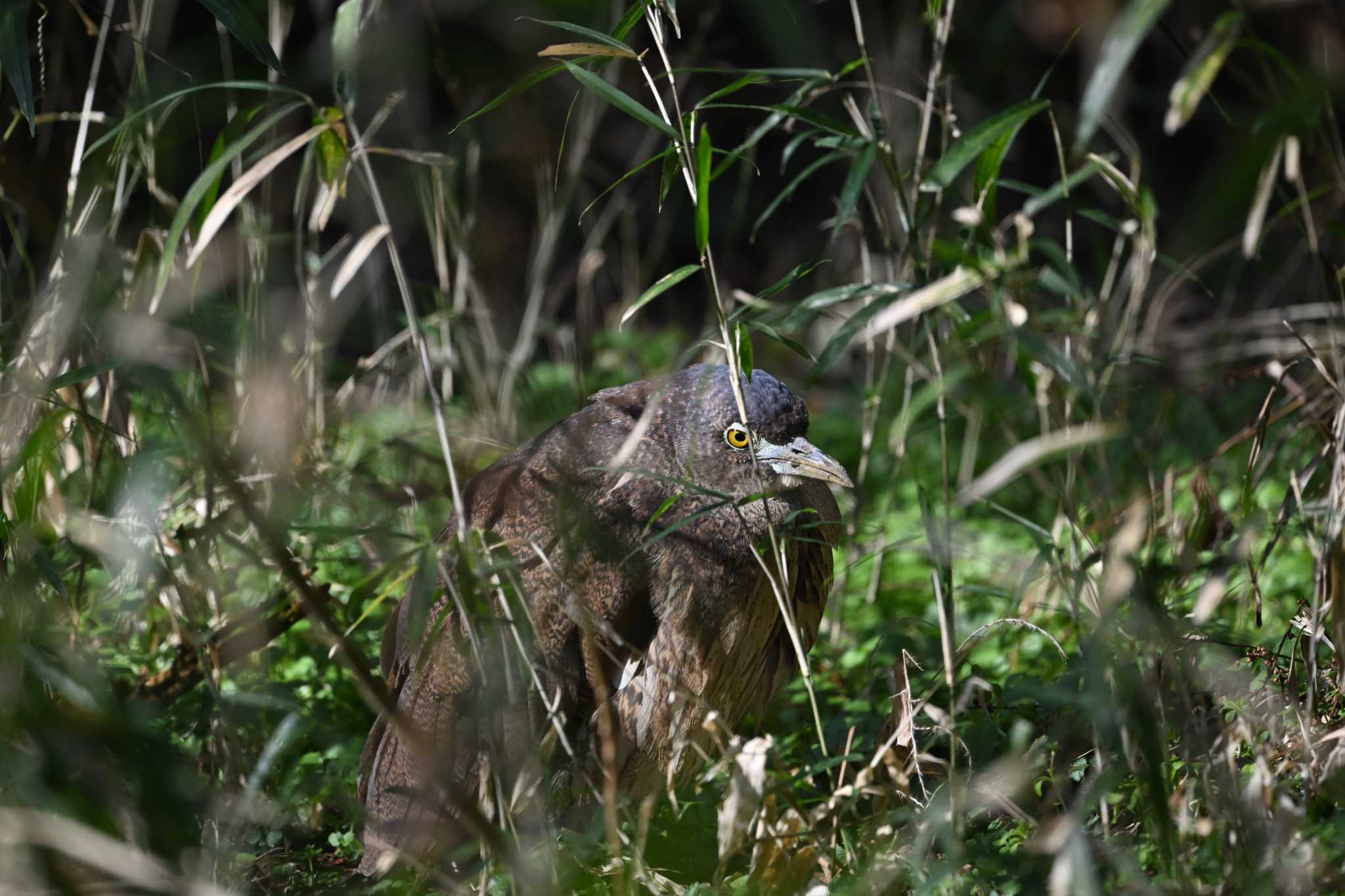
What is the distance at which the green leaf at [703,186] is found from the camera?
2.15 metres

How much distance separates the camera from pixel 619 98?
7.42 feet

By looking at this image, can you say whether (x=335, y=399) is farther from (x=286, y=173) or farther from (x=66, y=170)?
(x=286, y=173)

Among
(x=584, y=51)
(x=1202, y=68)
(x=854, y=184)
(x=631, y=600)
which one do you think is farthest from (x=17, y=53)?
(x=1202, y=68)

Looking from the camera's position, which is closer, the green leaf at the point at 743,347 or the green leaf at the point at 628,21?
the green leaf at the point at 628,21

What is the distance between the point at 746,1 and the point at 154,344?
1210 millimetres

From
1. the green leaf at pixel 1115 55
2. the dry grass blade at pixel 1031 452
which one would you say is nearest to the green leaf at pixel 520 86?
the green leaf at pixel 1115 55

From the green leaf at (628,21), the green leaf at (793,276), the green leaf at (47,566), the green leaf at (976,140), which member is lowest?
the green leaf at (47,566)

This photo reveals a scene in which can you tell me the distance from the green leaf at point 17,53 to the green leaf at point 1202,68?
2.06 m

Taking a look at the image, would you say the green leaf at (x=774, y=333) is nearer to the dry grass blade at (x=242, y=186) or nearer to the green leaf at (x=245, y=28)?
the dry grass blade at (x=242, y=186)

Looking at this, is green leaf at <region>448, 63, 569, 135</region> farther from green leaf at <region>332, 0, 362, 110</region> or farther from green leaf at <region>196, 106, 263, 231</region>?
green leaf at <region>196, 106, 263, 231</region>

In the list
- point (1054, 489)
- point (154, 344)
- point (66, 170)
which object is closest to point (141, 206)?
point (66, 170)

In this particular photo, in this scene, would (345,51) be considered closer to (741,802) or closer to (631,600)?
(631,600)

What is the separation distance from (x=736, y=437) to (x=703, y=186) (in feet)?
3.85

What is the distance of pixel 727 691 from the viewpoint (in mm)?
3213
